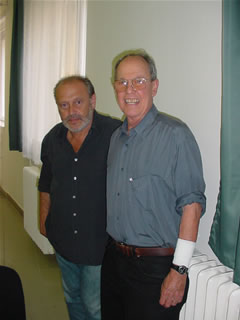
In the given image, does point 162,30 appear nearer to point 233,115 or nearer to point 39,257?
point 233,115

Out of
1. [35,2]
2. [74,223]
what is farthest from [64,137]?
[35,2]

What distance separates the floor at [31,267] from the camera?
2260mm

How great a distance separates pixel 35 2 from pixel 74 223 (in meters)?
2.58

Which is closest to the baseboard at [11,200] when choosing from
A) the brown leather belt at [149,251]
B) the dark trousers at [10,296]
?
the dark trousers at [10,296]

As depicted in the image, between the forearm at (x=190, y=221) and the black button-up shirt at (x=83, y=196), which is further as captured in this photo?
the black button-up shirt at (x=83, y=196)

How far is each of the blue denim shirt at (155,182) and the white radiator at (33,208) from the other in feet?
6.00

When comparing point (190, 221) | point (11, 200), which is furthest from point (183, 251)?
point (11, 200)

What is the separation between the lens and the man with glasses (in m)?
1.08

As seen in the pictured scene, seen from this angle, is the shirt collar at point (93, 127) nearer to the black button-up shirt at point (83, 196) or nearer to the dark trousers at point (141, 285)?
the black button-up shirt at point (83, 196)

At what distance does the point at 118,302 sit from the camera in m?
1.32

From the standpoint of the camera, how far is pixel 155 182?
44.3 inches

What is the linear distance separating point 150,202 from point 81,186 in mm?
480

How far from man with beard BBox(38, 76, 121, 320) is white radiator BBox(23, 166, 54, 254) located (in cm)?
132

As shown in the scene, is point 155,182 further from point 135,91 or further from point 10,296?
point 10,296
